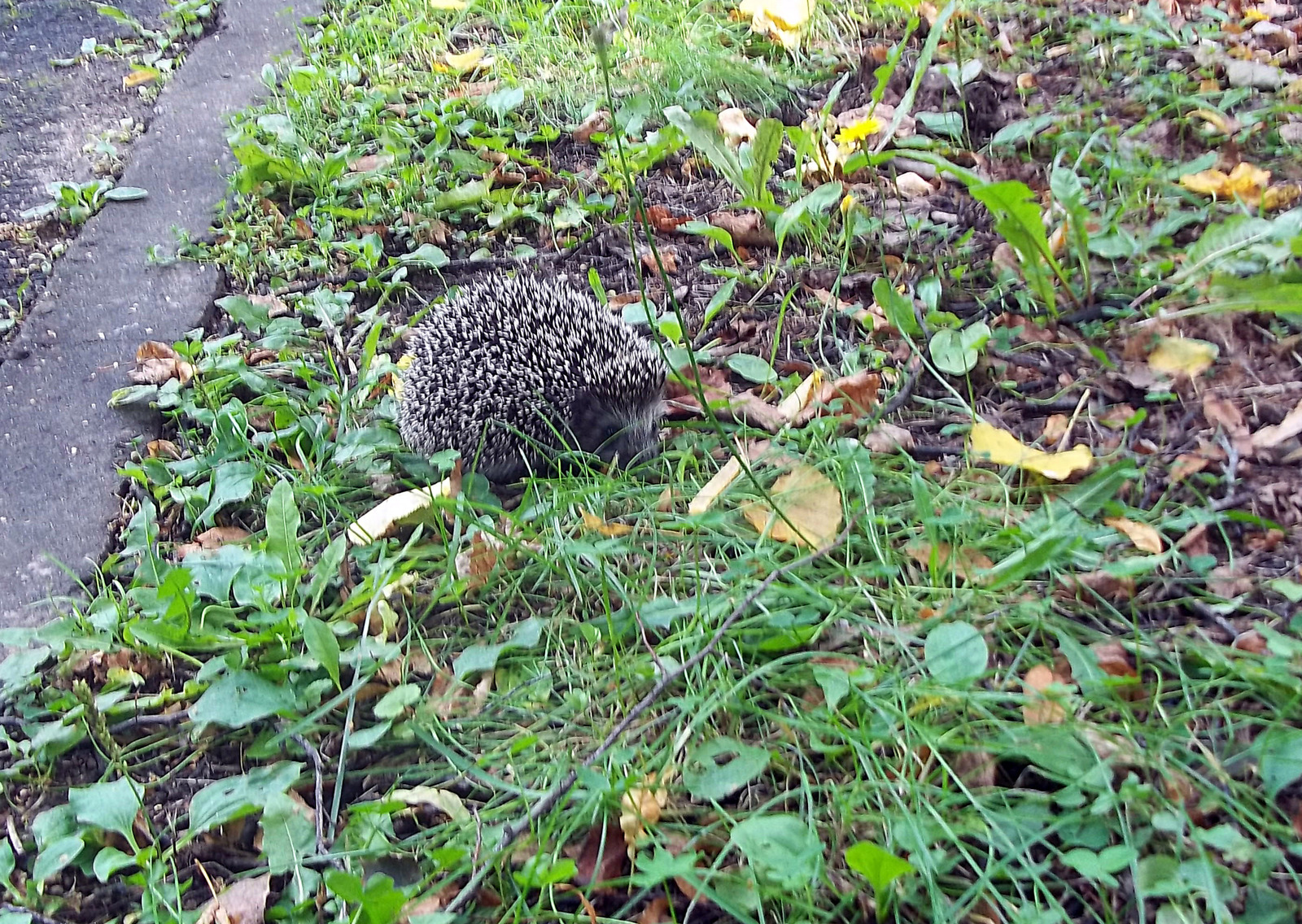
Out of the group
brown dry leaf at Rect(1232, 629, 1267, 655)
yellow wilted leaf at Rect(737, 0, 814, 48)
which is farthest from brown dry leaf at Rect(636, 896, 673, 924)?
yellow wilted leaf at Rect(737, 0, 814, 48)

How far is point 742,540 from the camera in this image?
2.52m

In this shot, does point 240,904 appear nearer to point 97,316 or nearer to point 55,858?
point 55,858

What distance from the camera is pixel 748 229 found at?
12.4ft

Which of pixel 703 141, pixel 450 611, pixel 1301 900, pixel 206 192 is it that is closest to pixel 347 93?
pixel 206 192

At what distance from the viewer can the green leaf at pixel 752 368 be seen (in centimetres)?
307

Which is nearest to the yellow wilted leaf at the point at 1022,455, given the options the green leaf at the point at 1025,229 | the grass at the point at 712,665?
the grass at the point at 712,665

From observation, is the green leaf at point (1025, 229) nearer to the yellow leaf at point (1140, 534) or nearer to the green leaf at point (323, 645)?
the yellow leaf at point (1140, 534)

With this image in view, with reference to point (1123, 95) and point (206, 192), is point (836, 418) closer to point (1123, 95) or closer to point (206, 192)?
point (1123, 95)

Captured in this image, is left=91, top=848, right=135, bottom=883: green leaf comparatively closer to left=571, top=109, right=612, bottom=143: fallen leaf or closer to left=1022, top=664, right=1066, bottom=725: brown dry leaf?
left=1022, top=664, right=1066, bottom=725: brown dry leaf

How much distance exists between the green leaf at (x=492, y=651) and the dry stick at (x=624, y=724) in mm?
356

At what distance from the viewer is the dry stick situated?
1845mm

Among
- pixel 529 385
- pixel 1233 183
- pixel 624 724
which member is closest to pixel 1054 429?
pixel 1233 183

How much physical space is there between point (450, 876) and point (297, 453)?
171cm

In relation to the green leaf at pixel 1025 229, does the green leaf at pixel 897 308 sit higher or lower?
lower
